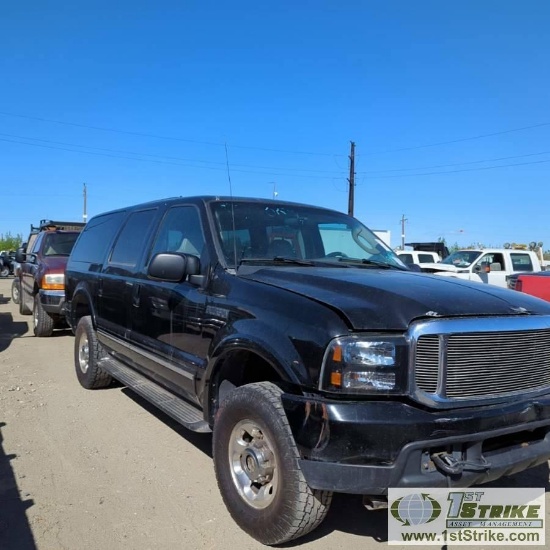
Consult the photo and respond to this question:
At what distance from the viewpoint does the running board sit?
3.60 metres

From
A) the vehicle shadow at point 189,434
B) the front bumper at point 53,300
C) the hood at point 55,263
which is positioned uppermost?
the hood at point 55,263

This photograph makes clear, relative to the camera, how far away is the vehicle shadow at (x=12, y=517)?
293 centimetres

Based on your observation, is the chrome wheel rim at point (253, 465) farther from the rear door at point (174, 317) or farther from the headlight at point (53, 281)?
the headlight at point (53, 281)

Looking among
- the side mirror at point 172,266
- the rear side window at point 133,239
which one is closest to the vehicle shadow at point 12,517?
the side mirror at point 172,266

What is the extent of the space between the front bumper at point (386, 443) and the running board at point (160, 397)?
1215mm

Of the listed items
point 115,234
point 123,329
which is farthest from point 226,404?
point 115,234

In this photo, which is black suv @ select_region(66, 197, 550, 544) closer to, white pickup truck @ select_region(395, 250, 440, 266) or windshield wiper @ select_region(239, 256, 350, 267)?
windshield wiper @ select_region(239, 256, 350, 267)

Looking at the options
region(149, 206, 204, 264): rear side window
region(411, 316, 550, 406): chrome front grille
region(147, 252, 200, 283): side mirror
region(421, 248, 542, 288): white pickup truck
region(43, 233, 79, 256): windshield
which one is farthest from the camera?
region(421, 248, 542, 288): white pickup truck

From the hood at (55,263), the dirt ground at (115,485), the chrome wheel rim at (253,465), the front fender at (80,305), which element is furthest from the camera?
the hood at (55,263)

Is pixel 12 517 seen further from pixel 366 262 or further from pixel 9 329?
pixel 9 329

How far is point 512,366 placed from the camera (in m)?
2.77

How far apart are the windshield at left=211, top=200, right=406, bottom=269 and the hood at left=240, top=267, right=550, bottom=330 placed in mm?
430

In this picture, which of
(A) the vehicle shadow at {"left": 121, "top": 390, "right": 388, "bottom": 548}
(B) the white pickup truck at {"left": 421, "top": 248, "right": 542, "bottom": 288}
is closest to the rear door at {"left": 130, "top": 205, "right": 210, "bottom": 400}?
(A) the vehicle shadow at {"left": 121, "top": 390, "right": 388, "bottom": 548}

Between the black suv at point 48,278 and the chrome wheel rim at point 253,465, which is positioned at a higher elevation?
the black suv at point 48,278
